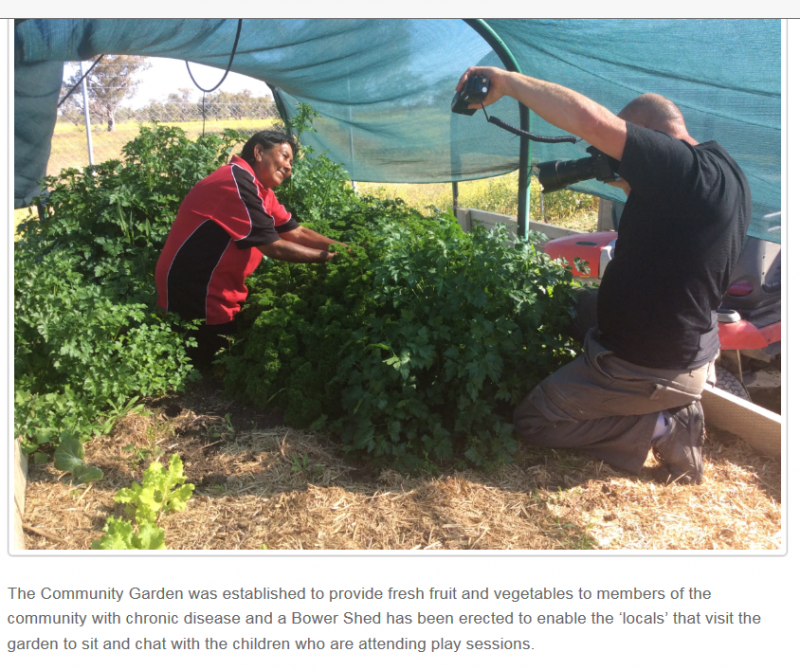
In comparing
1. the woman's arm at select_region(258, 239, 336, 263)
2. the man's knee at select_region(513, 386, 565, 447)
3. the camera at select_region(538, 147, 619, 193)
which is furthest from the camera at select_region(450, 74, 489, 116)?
the man's knee at select_region(513, 386, 565, 447)

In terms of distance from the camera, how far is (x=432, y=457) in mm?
3039

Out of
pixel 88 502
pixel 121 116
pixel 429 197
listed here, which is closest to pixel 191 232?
pixel 88 502

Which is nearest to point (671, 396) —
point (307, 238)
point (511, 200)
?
point (307, 238)

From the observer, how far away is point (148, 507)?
8.34 ft

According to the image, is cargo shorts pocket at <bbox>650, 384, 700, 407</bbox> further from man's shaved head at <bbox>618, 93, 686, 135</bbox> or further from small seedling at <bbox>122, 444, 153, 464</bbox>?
small seedling at <bbox>122, 444, 153, 464</bbox>

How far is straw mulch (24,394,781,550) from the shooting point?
8.59ft

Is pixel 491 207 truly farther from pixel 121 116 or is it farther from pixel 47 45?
pixel 47 45

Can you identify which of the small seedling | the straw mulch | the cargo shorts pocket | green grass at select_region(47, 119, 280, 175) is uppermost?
green grass at select_region(47, 119, 280, 175)

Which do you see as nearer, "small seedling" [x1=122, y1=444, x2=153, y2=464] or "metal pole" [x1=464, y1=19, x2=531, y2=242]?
"small seedling" [x1=122, y1=444, x2=153, y2=464]

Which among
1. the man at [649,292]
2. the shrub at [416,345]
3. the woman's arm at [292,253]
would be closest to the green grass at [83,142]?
the woman's arm at [292,253]

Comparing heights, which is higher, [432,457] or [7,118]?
[7,118]

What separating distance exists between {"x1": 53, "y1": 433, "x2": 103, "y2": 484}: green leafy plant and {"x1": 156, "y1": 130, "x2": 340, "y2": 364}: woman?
100 cm

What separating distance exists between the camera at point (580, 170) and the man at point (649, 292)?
150 millimetres

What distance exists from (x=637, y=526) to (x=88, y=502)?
246cm
